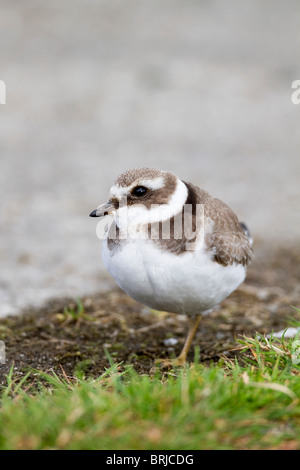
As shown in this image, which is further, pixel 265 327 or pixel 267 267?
pixel 267 267

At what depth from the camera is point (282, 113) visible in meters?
12.8

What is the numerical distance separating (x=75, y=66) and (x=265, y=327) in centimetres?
1003

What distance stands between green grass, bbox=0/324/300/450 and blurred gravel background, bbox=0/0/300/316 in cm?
313

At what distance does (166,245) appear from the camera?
14.2 ft

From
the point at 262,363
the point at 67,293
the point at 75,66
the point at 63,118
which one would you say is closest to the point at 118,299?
the point at 67,293

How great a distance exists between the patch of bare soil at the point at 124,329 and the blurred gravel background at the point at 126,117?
52 centimetres

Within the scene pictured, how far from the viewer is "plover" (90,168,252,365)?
434cm

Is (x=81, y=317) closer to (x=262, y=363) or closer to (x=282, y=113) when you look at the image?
(x=262, y=363)

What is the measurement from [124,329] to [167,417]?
108 inches

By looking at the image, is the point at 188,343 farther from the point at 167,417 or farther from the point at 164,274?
the point at 167,417

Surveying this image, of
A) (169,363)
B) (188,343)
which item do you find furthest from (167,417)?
(188,343)

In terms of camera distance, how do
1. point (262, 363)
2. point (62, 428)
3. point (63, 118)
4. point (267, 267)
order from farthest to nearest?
point (63, 118) < point (267, 267) < point (262, 363) < point (62, 428)

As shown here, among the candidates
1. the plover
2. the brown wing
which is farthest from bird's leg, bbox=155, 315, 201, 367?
the brown wing

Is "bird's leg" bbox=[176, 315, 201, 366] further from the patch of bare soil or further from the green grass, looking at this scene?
the green grass
